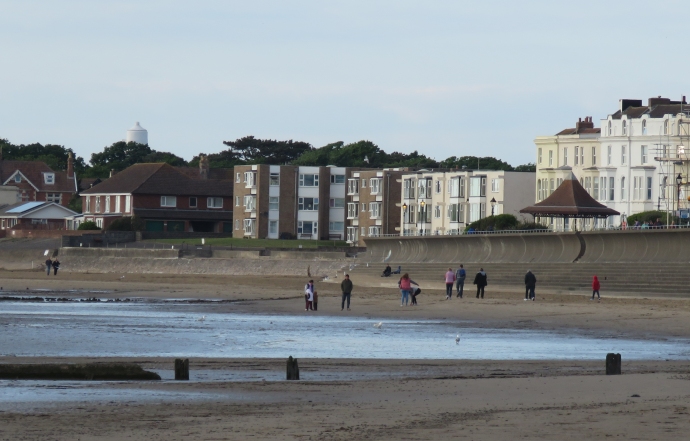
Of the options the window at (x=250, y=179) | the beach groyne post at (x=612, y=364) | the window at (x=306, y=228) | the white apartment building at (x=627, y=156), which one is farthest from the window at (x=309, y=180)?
the beach groyne post at (x=612, y=364)

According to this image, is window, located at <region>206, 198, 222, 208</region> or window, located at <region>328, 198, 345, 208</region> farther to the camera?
window, located at <region>206, 198, 222, 208</region>

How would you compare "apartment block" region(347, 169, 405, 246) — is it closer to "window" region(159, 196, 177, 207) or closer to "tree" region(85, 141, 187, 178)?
"window" region(159, 196, 177, 207)

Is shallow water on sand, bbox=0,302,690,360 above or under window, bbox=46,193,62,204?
under

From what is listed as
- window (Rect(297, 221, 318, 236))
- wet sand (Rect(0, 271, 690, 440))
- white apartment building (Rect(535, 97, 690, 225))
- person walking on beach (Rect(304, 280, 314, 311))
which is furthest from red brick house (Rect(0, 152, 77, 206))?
wet sand (Rect(0, 271, 690, 440))

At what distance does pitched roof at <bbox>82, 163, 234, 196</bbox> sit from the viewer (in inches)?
4227

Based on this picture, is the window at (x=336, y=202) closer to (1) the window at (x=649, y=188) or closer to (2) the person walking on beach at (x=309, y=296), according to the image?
(1) the window at (x=649, y=188)

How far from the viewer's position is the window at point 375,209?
104 meters

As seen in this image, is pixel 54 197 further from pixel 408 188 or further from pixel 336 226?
pixel 408 188

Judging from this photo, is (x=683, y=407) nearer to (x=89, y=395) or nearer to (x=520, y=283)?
(x=89, y=395)

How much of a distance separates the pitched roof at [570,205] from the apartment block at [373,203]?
40.8 meters

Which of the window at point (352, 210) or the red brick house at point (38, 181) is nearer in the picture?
the window at point (352, 210)

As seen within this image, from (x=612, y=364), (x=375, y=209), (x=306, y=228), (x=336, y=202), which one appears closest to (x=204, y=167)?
(x=306, y=228)

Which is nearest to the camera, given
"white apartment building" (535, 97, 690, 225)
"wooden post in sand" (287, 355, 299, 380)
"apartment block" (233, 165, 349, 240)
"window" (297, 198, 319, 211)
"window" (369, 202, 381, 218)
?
"wooden post in sand" (287, 355, 299, 380)

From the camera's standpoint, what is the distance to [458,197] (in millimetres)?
98500
